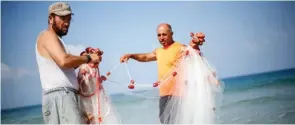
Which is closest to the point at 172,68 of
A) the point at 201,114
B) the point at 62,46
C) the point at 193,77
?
the point at 193,77

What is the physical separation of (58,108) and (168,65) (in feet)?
5.25

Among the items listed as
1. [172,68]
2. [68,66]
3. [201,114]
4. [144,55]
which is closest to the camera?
[68,66]

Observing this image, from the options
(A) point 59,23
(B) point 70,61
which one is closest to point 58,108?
(B) point 70,61

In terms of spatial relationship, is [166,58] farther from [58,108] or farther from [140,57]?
[58,108]

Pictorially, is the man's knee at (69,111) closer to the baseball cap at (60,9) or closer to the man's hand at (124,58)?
the baseball cap at (60,9)

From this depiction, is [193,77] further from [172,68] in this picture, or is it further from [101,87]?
[101,87]

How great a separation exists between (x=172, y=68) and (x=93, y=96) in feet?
3.32

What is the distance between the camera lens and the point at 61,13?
2332mm

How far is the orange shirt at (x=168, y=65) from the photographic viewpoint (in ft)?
11.8

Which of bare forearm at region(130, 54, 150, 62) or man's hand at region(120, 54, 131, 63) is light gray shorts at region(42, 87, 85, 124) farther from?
bare forearm at region(130, 54, 150, 62)

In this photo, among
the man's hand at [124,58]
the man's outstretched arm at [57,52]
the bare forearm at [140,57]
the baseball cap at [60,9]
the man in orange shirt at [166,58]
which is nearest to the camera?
the man's outstretched arm at [57,52]

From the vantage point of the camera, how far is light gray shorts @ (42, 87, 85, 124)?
90.0 inches

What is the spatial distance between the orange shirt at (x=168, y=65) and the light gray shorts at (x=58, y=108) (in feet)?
4.76

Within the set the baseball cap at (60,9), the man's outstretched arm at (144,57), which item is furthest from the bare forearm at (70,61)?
the man's outstretched arm at (144,57)
